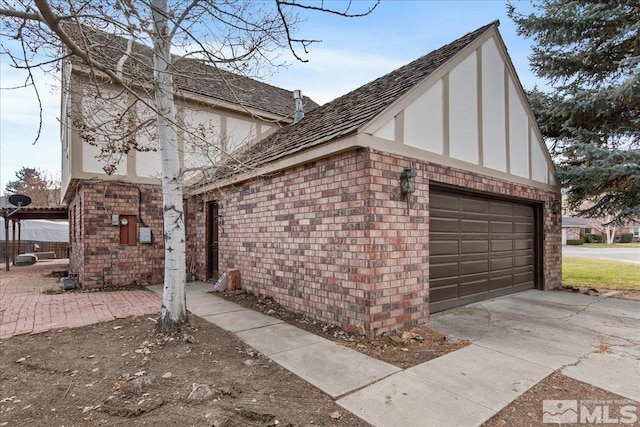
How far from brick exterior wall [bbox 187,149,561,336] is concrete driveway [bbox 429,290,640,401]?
979 mm

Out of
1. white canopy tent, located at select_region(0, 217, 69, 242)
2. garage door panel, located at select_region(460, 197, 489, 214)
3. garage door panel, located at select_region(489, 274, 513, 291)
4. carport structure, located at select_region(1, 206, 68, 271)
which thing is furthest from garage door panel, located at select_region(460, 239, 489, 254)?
white canopy tent, located at select_region(0, 217, 69, 242)

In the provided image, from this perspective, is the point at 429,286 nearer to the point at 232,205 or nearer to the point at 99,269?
the point at 232,205

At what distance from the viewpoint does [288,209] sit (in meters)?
5.93

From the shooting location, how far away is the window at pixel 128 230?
8.91 metres

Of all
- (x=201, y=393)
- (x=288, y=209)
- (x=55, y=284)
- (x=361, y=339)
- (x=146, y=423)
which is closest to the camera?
(x=146, y=423)

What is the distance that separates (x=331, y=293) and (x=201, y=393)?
93.4 inches

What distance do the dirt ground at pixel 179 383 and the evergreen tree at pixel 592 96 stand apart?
22.0ft

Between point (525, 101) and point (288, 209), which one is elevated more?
point (525, 101)

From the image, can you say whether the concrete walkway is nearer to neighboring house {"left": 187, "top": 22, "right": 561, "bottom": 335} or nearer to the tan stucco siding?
neighboring house {"left": 187, "top": 22, "right": 561, "bottom": 335}

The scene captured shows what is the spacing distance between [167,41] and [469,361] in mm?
4730

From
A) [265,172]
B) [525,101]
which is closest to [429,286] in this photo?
[265,172]

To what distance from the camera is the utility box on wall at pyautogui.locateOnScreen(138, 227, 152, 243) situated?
9016 mm

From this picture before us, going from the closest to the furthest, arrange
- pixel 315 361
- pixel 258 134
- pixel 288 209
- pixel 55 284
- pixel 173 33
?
1. pixel 315 361
2. pixel 173 33
3. pixel 288 209
4. pixel 55 284
5. pixel 258 134

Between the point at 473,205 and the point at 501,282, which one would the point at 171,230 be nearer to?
the point at 473,205
